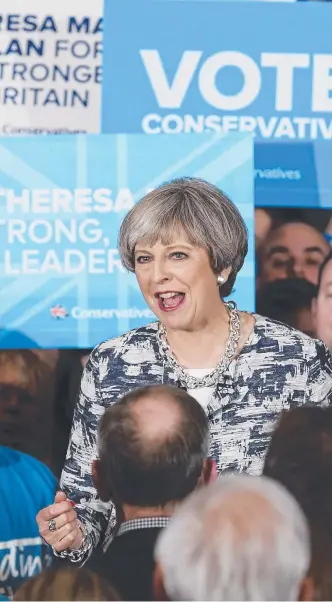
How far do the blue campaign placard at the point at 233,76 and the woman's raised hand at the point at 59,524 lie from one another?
5.30 feet

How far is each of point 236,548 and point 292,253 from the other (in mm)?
2258

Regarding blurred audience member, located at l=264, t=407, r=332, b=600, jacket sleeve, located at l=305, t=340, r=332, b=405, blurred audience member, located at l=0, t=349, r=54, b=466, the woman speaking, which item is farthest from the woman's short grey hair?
blurred audience member, located at l=0, t=349, r=54, b=466

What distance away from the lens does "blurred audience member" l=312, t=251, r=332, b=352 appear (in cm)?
342

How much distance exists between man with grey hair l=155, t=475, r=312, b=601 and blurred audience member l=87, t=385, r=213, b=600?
7.9 inches

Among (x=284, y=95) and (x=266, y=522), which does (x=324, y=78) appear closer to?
(x=284, y=95)

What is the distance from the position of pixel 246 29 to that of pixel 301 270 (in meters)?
0.81

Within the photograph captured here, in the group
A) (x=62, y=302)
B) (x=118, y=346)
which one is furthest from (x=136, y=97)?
(x=118, y=346)

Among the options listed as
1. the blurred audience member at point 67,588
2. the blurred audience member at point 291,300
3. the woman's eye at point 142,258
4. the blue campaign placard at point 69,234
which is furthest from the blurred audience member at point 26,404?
the blurred audience member at point 67,588

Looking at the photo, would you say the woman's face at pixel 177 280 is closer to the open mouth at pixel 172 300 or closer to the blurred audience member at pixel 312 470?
the open mouth at pixel 172 300

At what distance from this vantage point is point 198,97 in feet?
11.4

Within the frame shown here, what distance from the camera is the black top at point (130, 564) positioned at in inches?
58.4

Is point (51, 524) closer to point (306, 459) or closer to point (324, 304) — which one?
point (306, 459)

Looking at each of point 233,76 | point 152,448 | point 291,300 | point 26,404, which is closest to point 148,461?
point 152,448

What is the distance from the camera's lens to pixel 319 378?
89.7 inches
